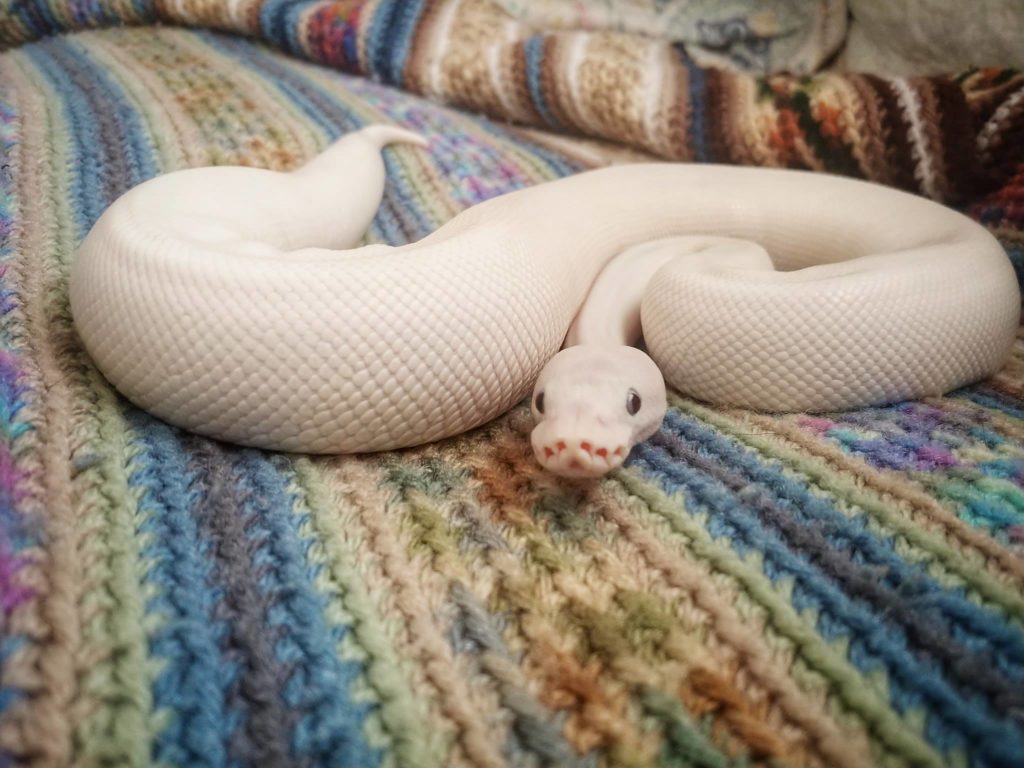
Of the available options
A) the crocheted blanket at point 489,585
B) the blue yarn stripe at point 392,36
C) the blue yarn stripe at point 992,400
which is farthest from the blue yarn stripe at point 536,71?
the blue yarn stripe at point 992,400

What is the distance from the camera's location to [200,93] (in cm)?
174

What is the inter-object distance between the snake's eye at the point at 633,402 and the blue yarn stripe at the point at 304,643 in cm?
42

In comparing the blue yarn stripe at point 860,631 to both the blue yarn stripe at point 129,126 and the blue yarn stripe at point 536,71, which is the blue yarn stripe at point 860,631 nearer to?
the blue yarn stripe at point 129,126

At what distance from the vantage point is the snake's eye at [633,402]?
93cm

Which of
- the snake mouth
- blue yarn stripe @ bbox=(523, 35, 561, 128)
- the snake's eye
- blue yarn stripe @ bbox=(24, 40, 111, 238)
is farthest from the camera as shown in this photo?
blue yarn stripe @ bbox=(523, 35, 561, 128)

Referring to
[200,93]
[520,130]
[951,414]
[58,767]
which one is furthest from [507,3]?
[58,767]

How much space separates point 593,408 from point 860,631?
0.36 metres

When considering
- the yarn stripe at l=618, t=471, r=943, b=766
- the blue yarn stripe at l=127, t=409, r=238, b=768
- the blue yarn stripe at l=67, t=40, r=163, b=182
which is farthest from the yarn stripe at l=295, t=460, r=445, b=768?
the blue yarn stripe at l=67, t=40, r=163, b=182

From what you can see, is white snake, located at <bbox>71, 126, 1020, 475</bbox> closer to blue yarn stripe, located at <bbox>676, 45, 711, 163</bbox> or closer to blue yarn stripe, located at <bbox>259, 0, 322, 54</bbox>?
blue yarn stripe, located at <bbox>676, 45, 711, 163</bbox>

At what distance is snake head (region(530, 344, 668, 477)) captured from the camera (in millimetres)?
820

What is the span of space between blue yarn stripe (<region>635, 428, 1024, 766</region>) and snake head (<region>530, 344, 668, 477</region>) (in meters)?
0.10

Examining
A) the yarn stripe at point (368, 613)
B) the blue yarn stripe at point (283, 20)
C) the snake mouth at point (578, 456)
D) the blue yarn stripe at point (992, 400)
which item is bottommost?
the blue yarn stripe at point (992, 400)

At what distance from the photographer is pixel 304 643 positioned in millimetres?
632

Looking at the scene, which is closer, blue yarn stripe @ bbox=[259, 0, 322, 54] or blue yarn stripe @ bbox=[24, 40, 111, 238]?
blue yarn stripe @ bbox=[24, 40, 111, 238]
